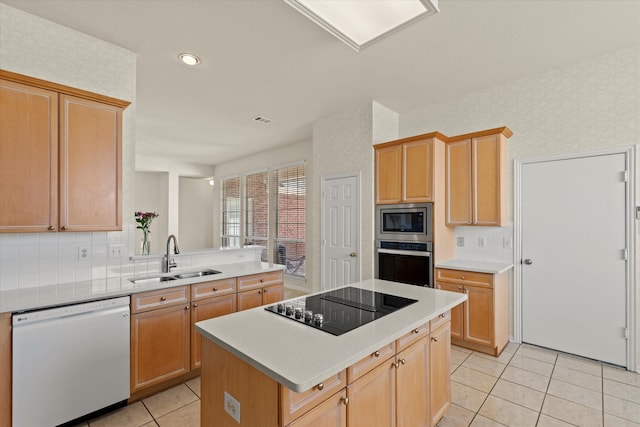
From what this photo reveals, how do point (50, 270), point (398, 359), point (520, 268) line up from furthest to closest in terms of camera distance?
point (520, 268) < point (50, 270) < point (398, 359)

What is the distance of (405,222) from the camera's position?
12.3ft

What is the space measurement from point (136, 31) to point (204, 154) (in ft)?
16.2

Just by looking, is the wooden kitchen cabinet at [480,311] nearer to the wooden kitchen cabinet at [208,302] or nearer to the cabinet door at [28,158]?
the wooden kitchen cabinet at [208,302]

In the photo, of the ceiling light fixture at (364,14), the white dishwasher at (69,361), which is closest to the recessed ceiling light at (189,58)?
the ceiling light fixture at (364,14)

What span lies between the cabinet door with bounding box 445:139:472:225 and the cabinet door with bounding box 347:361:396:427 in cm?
255

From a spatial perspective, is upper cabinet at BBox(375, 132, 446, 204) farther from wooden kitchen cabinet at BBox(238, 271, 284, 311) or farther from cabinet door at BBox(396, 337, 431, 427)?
cabinet door at BBox(396, 337, 431, 427)

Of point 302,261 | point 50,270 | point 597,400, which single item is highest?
point 50,270

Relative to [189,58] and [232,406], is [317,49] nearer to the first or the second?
[189,58]

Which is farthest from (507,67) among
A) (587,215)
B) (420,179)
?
(587,215)

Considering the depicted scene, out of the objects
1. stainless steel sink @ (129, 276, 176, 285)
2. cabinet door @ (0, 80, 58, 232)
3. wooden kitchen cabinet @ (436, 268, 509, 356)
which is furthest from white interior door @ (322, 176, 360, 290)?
cabinet door @ (0, 80, 58, 232)

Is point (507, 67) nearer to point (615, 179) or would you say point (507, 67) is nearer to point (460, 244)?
point (615, 179)

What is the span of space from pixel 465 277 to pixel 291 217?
3.70 meters

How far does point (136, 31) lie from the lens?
248 centimetres

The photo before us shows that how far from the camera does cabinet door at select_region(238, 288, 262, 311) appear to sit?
2957 millimetres
